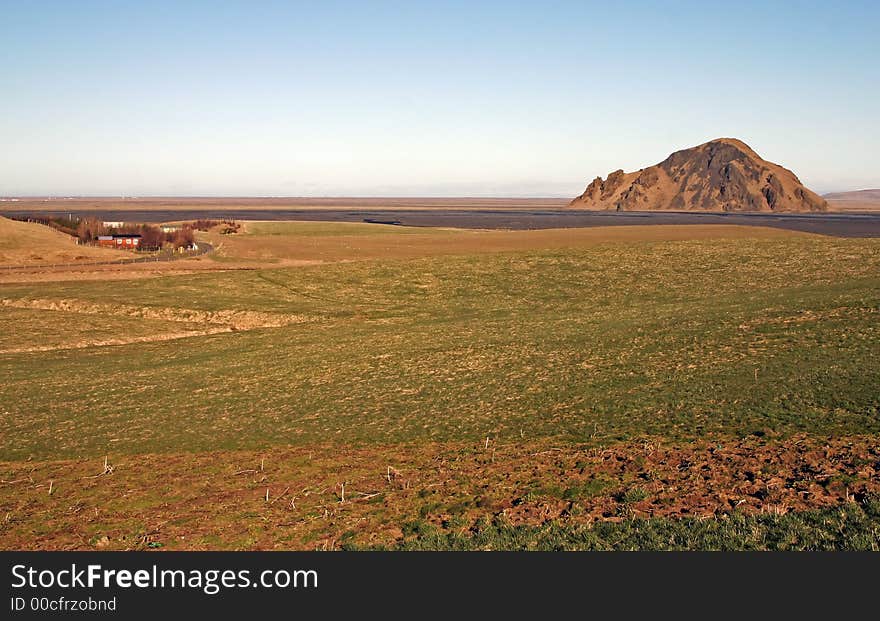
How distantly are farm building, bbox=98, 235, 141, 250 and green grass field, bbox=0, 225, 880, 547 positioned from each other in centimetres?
5593

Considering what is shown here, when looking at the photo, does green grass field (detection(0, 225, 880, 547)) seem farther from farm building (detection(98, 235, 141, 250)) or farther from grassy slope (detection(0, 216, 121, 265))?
farm building (detection(98, 235, 141, 250))

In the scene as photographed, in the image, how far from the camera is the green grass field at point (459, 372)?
20172 millimetres

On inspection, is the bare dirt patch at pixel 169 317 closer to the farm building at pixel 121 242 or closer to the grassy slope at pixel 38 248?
the grassy slope at pixel 38 248

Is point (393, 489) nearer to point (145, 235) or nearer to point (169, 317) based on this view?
point (169, 317)

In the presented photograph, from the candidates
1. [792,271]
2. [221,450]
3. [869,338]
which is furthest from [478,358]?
[792,271]

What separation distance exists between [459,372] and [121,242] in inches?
3710

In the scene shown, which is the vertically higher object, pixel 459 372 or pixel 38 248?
pixel 38 248

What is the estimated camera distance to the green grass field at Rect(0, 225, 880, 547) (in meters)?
20.2

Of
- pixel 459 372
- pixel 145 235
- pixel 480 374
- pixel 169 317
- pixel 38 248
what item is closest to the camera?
pixel 480 374

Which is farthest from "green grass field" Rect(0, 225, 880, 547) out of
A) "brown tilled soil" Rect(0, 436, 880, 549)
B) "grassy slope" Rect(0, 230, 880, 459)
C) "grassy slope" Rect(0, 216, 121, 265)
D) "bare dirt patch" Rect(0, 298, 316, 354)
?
"grassy slope" Rect(0, 216, 121, 265)

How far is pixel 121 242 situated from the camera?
108 meters

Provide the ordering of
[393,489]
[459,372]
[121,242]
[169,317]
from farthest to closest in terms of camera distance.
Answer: [121,242] → [169,317] → [459,372] → [393,489]

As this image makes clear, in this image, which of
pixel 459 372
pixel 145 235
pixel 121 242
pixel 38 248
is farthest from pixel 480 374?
pixel 145 235

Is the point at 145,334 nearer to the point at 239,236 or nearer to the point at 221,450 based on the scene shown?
the point at 221,450
